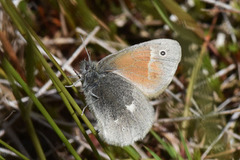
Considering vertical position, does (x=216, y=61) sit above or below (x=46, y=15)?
below

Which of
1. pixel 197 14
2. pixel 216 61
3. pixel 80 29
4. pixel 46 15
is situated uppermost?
pixel 46 15

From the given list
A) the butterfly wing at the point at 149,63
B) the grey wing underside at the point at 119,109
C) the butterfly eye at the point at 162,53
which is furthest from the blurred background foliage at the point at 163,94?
the butterfly eye at the point at 162,53

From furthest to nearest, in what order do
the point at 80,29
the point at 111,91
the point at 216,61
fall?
the point at 216,61, the point at 80,29, the point at 111,91

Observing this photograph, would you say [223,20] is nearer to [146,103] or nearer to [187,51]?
[187,51]

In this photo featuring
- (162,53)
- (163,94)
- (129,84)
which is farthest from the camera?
(163,94)

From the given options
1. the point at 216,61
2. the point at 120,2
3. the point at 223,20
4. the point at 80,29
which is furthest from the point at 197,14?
the point at 80,29

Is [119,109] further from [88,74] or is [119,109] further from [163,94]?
[163,94]

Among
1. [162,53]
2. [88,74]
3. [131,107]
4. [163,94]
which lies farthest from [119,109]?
[163,94]
